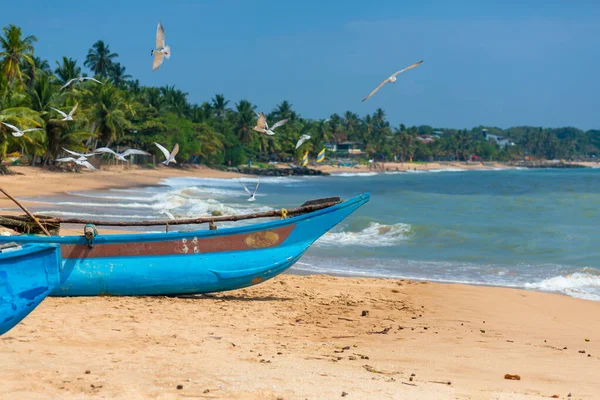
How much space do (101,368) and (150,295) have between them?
3921 mm

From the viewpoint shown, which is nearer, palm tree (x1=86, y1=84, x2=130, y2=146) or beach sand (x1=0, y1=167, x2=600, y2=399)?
beach sand (x1=0, y1=167, x2=600, y2=399)

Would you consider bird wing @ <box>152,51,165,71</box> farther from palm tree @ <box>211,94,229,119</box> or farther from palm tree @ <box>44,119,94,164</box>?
palm tree @ <box>211,94,229,119</box>

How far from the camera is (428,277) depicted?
45.1 feet

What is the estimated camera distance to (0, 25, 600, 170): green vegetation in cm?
4206

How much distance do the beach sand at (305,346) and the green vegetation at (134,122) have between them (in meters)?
27.8

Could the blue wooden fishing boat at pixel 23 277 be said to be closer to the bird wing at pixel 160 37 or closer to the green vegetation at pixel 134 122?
the bird wing at pixel 160 37

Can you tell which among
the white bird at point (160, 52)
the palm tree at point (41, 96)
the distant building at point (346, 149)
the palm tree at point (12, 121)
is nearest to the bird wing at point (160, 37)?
the white bird at point (160, 52)

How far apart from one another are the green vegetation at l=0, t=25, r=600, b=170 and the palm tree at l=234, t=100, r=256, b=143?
132mm

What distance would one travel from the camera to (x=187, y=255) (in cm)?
927

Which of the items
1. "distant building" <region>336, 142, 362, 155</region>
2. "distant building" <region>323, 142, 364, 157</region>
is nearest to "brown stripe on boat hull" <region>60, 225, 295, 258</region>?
"distant building" <region>323, 142, 364, 157</region>

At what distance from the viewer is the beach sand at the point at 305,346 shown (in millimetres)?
5113

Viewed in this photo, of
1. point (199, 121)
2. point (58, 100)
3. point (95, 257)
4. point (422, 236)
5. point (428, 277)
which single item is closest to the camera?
point (95, 257)

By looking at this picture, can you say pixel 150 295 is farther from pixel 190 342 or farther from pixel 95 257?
pixel 190 342

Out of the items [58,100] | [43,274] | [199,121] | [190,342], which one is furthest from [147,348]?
[199,121]
